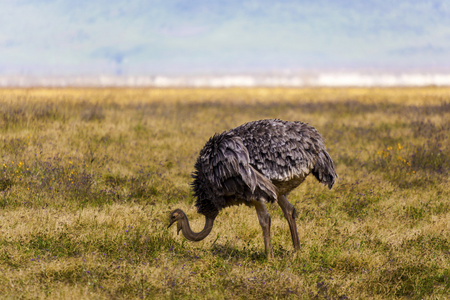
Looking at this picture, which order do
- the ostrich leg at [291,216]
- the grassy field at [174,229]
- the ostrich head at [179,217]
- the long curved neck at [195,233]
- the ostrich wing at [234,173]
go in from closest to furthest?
the grassy field at [174,229] < the ostrich wing at [234,173] < the long curved neck at [195,233] < the ostrich head at [179,217] < the ostrich leg at [291,216]

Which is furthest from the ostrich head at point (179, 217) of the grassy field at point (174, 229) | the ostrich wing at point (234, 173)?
the ostrich wing at point (234, 173)

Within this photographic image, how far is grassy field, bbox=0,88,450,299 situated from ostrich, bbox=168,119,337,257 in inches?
25.8

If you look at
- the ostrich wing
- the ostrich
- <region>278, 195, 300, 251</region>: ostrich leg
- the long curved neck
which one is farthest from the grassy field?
the ostrich wing

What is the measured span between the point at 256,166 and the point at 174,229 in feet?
6.80

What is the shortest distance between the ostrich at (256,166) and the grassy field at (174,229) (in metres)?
0.65

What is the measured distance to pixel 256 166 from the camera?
18.2 ft

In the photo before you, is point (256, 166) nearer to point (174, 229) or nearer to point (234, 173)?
point (234, 173)

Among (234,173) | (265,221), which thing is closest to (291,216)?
(265,221)

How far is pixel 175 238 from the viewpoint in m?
6.40

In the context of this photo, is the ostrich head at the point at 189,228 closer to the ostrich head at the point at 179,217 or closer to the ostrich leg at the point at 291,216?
the ostrich head at the point at 179,217

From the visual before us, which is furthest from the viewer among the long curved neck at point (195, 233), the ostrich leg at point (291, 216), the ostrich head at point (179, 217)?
the ostrich leg at point (291, 216)

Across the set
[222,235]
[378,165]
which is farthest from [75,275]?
[378,165]

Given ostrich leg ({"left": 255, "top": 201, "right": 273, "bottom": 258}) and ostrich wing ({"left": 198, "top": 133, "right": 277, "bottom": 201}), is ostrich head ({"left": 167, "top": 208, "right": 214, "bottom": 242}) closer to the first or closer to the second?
ostrich wing ({"left": 198, "top": 133, "right": 277, "bottom": 201})

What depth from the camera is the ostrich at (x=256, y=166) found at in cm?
543
